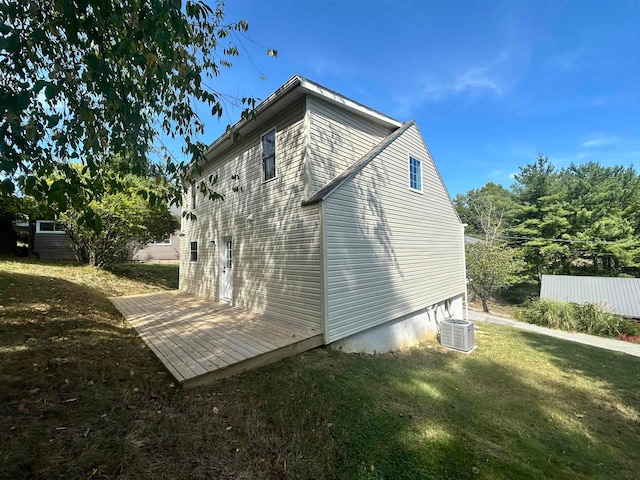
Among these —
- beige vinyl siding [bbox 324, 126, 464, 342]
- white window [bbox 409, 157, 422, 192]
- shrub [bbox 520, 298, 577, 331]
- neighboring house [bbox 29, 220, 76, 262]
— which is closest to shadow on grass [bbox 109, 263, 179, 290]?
neighboring house [bbox 29, 220, 76, 262]

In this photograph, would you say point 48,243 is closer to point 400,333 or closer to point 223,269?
point 223,269

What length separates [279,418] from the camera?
3256 mm

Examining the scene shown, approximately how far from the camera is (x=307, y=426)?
3205 mm

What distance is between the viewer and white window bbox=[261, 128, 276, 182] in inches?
292

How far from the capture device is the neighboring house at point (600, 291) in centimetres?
1653

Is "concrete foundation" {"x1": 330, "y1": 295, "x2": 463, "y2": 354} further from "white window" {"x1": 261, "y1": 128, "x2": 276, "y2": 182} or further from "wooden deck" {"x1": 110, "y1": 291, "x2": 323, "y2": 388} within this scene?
"white window" {"x1": 261, "y1": 128, "x2": 276, "y2": 182}

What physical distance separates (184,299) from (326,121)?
7477mm

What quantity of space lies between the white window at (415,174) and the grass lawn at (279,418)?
5493 mm

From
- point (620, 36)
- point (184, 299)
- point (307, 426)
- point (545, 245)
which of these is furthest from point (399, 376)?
point (545, 245)

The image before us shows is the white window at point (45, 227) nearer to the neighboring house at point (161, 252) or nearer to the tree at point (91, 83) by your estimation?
the neighboring house at point (161, 252)

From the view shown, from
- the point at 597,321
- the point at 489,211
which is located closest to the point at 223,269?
the point at 597,321

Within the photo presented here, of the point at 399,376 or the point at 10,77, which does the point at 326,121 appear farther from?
the point at 399,376

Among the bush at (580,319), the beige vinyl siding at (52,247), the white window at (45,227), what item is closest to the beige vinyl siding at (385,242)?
the bush at (580,319)

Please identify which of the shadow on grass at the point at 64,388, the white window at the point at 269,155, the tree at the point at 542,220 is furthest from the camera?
the tree at the point at 542,220
